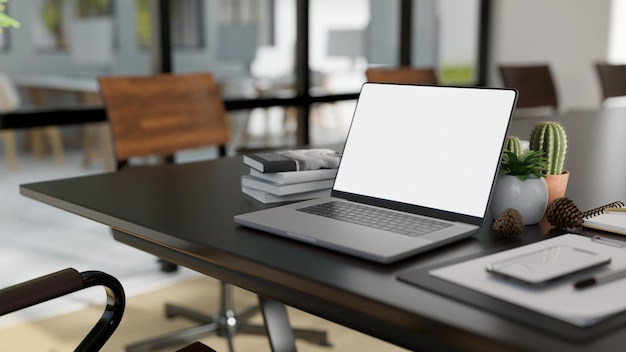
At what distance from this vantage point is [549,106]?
396 cm

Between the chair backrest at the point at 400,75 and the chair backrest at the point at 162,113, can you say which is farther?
the chair backrest at the point at 400,75

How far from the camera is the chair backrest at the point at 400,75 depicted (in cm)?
307

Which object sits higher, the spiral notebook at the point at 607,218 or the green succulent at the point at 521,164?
the green succulent at the point at 521,164

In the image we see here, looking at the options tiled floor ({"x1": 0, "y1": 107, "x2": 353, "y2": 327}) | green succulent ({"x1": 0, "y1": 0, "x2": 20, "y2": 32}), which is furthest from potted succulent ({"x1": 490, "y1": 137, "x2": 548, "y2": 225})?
tiled floor ({"x1": 0, "y1": 107, "x2": 353, "y2": 327})

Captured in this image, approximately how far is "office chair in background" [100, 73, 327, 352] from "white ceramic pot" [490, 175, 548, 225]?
4.49ft

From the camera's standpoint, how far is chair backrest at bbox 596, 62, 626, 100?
395 centimetres

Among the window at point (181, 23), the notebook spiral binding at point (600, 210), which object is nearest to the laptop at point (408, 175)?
the notebook spiral binding at point (600, 210)

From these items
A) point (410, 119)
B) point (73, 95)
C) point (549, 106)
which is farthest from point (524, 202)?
point (549, 106)

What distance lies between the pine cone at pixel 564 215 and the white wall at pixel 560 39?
4112 millimetres

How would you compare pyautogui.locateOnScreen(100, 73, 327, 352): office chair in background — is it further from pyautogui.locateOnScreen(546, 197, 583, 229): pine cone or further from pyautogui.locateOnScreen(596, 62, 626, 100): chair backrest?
pyautogui.locateOnScreen(596, 62, 626, 100): chair backrest

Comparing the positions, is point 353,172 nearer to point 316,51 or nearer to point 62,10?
point 62,10

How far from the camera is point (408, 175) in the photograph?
1.27m

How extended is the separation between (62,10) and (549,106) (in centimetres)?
248

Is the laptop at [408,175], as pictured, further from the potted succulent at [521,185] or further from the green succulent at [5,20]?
the green succulent at [5,20]
